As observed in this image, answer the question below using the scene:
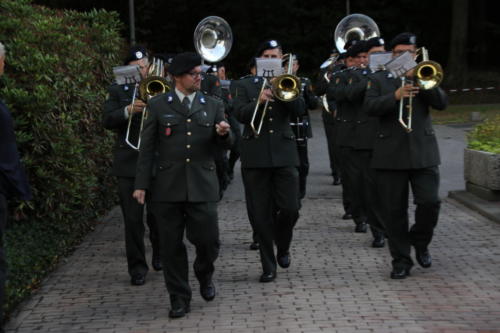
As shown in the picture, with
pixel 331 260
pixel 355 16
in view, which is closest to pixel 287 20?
pixel 355 16

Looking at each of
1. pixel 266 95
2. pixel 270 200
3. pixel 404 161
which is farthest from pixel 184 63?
pixel 404 161

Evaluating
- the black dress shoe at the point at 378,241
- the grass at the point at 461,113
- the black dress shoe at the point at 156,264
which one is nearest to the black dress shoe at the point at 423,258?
the black dress shoe at the point at 378,241

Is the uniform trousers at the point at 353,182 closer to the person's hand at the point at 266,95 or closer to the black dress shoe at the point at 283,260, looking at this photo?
the black dress shoe at the point at 283,260

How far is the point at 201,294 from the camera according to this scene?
8133 mm

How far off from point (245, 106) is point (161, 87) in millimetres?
728

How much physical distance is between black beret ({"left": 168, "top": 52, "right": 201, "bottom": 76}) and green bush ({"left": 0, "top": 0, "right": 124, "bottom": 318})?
1695 mm

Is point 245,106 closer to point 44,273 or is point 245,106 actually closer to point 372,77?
point 372,77

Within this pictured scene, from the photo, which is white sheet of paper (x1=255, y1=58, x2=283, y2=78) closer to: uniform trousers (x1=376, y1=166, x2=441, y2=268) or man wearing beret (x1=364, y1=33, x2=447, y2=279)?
man wearing beret (x1=364, y1=33, x2=447, y2=279)

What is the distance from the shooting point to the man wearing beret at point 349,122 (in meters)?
11.3

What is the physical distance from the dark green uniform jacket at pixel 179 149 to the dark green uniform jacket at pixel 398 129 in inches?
66.0

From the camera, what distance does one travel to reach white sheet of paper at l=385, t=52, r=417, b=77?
883 cm

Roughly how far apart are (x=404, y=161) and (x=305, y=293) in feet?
4.78

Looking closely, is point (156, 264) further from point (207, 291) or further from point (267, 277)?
point (207, 291)

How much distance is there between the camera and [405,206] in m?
9.10
